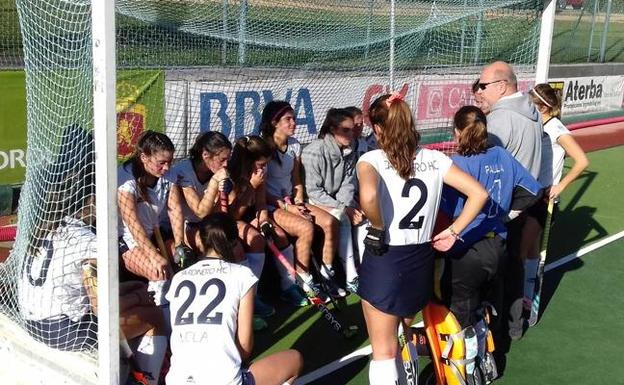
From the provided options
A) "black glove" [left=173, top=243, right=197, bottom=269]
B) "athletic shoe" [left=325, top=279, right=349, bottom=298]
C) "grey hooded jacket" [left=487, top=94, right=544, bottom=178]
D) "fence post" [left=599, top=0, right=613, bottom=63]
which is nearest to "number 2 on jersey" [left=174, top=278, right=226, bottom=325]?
"black glove" [left=173, top=243, right=197, bottom=269]

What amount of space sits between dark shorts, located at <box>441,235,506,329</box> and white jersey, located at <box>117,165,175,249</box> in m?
1.98

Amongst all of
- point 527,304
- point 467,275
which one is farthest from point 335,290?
point 467,275

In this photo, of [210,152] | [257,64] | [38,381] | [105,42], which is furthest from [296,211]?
[257,64]

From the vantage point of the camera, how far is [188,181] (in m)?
5.34

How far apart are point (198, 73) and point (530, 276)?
433cm

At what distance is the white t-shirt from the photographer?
5496 mm

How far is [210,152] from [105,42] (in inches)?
84.3

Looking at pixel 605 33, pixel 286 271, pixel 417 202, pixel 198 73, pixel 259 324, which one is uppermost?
pixel 605 33

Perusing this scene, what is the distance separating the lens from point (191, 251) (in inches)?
199

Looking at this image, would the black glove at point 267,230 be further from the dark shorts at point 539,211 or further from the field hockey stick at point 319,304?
the dark shorts at point 539,211

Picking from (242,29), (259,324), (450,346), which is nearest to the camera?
(450,346)

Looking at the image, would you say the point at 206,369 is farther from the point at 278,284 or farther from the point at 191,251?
the point at 278,284

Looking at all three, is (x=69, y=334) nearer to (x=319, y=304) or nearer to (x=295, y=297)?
(x=319, y=304)

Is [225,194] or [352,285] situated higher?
[225,194]
